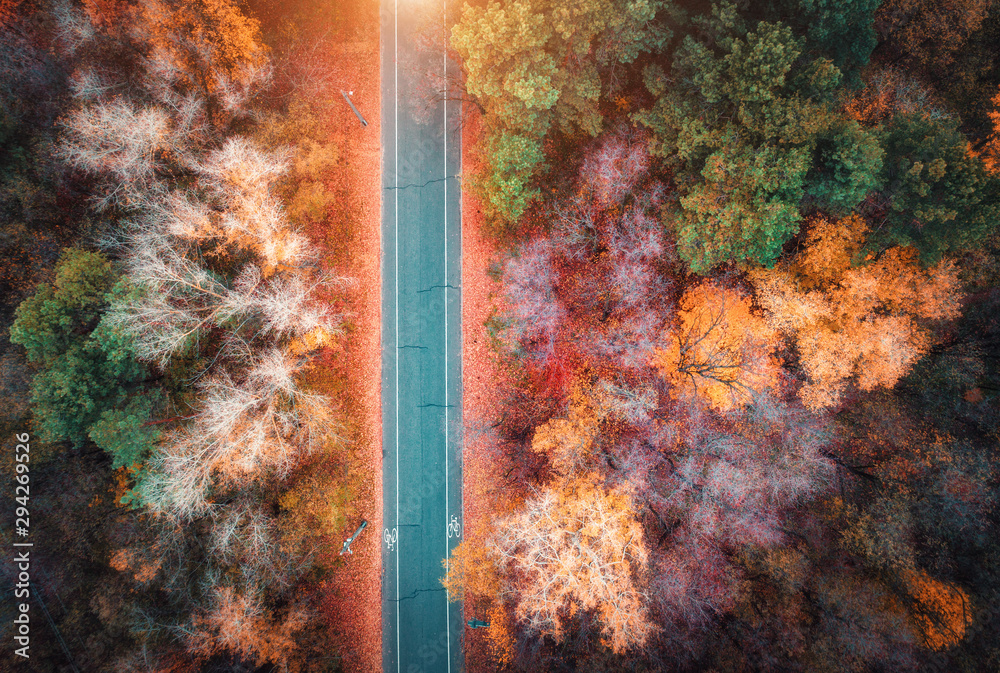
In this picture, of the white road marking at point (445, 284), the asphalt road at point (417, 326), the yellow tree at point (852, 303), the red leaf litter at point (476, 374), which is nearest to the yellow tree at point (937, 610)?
the yellow tree at point (852, 303)

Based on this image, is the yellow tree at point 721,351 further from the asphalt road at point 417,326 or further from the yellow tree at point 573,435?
the asphalt road at point 417,326

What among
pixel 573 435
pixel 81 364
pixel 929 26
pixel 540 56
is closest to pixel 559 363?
pixel 573 435

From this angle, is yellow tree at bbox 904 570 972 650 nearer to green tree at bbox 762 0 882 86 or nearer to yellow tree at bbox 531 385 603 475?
yellow tree at bbox 531 385 603 475

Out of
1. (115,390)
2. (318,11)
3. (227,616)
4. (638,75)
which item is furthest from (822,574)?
(318,11)

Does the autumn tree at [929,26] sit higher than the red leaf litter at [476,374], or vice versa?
the autumn tree at [929,26]

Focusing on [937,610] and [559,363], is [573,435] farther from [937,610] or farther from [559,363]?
[937,610]

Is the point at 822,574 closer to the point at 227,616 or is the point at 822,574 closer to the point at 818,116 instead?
the point at 818,116

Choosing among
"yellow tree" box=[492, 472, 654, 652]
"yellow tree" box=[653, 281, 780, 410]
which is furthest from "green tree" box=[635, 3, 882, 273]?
"yellow tree" box=[492, 472, 654, 652]
